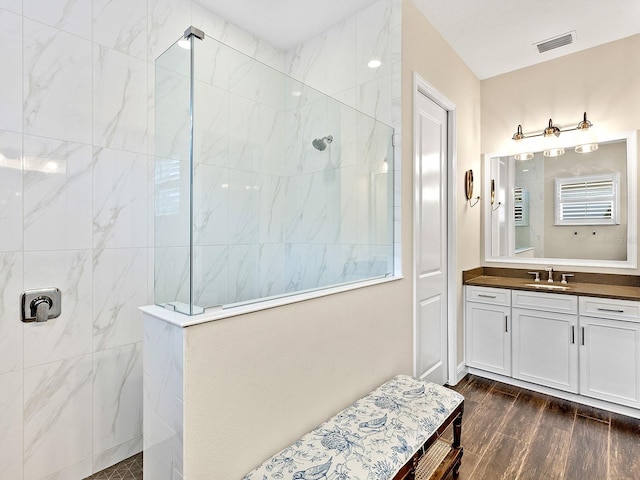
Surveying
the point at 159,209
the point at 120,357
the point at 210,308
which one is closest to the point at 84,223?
the point at 159,209

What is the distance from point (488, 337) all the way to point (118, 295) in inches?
118

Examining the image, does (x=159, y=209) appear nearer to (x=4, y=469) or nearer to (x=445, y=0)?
(x=4, y=469)

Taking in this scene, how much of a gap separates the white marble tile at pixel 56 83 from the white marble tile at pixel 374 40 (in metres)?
A: 1.72

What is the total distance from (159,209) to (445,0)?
2.34 meters

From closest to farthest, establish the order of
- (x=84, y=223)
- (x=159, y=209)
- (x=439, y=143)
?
(x=159, y=209), (x=84, y=223), (x=439, y=143)

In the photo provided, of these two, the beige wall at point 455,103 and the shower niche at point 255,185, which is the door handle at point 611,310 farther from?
the shower niche at point 255,185

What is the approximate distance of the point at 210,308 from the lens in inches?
49.1

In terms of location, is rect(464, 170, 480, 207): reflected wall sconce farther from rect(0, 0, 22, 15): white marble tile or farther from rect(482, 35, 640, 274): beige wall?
rect(0, 0, 22, 15): white marble tile

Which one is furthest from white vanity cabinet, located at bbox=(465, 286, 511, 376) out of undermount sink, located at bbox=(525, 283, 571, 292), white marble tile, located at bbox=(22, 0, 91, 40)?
white marble tile, located at bbox=(22, 0, 91, 40)

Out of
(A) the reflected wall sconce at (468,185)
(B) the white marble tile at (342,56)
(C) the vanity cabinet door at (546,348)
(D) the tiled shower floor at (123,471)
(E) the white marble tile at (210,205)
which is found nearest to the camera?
(E) the white marble tile at (210,205)

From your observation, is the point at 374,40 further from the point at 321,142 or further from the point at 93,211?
the point at 93,211

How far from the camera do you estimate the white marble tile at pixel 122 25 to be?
182 centimetres

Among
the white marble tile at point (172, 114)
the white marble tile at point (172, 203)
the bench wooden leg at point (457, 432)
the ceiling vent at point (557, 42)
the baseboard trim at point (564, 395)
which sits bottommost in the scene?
the baseboard trim at point (564, 395)

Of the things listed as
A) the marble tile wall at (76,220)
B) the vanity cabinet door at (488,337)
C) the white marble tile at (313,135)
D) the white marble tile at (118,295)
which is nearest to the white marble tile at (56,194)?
the marble tile wall at (76,220)
